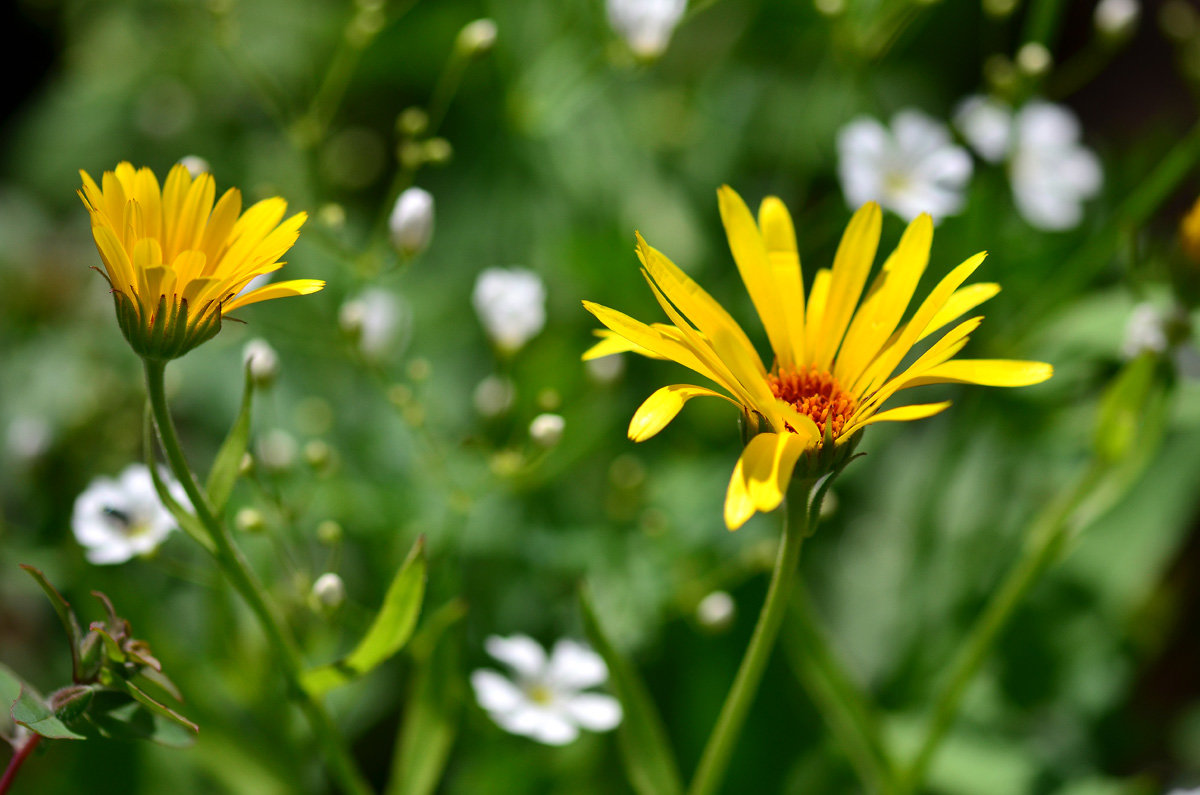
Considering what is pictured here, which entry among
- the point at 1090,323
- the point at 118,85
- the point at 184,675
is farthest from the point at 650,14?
the point at 118,85

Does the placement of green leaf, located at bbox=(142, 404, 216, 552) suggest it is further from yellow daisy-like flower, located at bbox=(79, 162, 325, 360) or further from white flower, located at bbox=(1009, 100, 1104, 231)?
white flower, located at bbox=(1009, 100, 1104, 231)

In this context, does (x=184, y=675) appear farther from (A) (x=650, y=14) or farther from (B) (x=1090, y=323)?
(B) (x=1090, y=323)

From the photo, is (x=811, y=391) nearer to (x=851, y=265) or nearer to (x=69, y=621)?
(x=851, y=265)

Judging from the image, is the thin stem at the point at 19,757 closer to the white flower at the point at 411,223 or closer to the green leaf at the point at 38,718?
the green leaf at the point at 38,718

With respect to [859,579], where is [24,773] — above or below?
below

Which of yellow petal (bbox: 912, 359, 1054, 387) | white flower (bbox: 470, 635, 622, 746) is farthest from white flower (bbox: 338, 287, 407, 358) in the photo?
yellow petal (bbox: 912, 359, 1054, 387)

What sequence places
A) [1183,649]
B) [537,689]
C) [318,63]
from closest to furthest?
1. [537,689]
2. [1183,649]
3. [318,63]

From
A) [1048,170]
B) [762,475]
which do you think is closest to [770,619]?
[762,475]

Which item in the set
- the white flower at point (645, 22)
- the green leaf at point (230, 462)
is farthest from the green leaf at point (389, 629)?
the white flower at point (645, 22)
